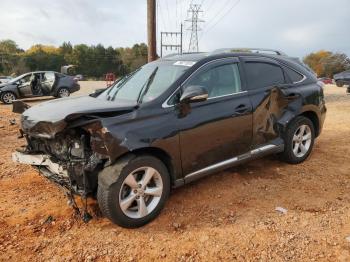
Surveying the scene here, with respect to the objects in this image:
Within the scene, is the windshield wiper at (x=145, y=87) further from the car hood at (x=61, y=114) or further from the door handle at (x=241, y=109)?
the door handle at (x=241, y=109)

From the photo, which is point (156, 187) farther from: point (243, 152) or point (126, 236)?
point (243, 152)

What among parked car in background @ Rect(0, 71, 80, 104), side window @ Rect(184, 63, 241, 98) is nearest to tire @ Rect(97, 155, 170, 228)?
side window @ Rect(184, 63, 241, 98)

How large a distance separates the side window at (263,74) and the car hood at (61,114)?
1.83 metres

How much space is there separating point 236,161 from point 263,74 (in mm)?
1364

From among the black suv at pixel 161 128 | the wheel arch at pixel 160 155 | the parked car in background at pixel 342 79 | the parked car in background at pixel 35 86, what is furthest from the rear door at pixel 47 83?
the parked car in background at pixel 342 79

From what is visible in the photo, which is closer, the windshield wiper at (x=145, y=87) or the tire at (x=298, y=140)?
the windshield wiper at (x=145, y=87)

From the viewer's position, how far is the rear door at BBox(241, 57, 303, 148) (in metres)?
4.82

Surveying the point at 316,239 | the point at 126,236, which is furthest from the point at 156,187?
the point at 316,239

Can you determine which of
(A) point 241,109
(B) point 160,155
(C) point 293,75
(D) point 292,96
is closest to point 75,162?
(B) point 160,155

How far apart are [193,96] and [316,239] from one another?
6.32 ft

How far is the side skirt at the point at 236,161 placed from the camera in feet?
13.9

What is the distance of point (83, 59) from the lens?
81.6m

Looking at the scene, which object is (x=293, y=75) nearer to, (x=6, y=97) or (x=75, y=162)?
(x=75, y=162)

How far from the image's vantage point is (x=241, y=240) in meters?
3.54
